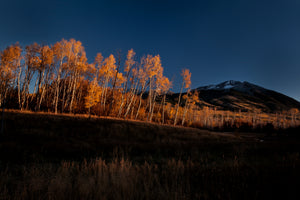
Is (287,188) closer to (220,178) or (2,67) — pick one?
(220,178)

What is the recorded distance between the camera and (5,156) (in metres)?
5.77

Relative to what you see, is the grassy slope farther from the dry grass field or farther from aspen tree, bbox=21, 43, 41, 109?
aspen tree, bbox=21, 43, 41, 109

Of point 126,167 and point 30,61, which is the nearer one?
point 126,167

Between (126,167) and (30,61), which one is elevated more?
(30,61)

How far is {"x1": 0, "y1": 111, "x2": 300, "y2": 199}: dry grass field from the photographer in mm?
2438

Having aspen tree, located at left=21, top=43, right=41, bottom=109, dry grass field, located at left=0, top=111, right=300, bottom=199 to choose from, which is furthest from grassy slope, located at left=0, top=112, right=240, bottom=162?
aspen tree, located at left=21, top=43, right=41, bottom=109

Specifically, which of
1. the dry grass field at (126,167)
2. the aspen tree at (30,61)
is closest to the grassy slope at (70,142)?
the dry grass field at (126,167)

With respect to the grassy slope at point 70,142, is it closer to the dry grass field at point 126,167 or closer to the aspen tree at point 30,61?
the dry grass field at point 126,167

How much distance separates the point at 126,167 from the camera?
3.97 metres

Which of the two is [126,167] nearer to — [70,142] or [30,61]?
[70,142]

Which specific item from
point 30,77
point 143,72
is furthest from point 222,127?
point 30,77

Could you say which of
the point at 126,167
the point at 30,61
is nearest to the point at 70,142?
the point at 126,167

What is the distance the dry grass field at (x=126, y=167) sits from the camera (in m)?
Result: 2.44

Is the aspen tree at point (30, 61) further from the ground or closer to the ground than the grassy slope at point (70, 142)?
further from the ground
